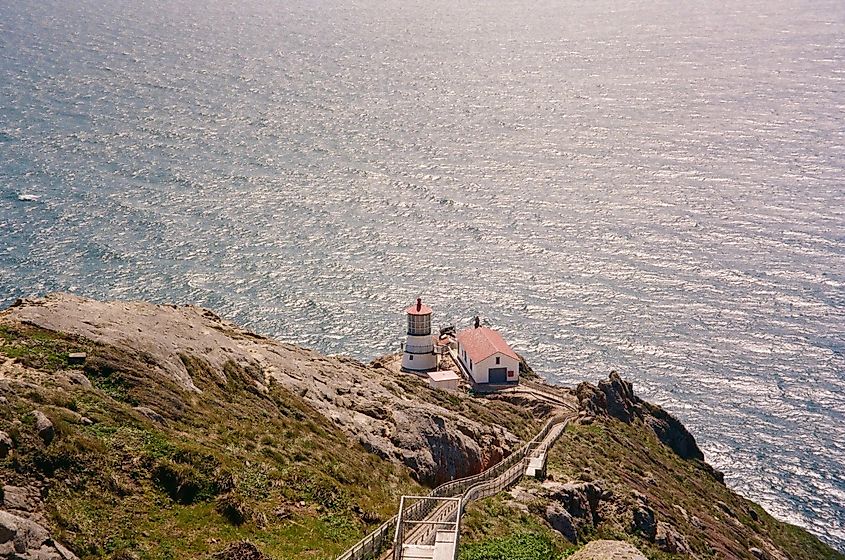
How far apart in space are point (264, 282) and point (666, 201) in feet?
206

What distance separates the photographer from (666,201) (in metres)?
143

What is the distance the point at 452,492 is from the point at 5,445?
2036 centimetres

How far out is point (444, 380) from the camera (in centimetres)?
7394

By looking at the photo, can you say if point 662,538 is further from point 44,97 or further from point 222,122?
point 44,97

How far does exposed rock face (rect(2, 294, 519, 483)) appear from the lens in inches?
1663

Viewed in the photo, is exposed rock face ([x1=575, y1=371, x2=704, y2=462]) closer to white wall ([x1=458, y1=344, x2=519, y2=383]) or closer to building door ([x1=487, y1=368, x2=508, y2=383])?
white wall ([x1=458, y1=344, x2=519, y2=383])

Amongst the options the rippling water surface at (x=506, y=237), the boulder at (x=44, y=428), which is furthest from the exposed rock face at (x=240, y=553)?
the rippling water surface at (x=506, y=237)

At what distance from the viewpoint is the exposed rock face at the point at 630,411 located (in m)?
74.9

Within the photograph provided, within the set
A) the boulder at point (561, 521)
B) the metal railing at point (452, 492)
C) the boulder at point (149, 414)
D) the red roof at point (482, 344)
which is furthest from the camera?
the red roof at point (482, 344)

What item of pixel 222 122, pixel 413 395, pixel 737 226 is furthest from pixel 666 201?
pixel 413 395

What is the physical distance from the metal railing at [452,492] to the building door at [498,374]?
8.26m

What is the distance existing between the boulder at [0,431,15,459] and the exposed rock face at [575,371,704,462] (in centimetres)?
5041

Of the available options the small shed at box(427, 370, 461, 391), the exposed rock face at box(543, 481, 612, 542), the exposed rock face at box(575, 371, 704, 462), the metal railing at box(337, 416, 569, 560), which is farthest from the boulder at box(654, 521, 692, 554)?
the small shed at box(427, 370, 461, 391)

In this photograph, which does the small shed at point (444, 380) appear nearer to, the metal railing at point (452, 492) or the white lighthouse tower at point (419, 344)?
the white lighthouse tower at point (419, 344)
